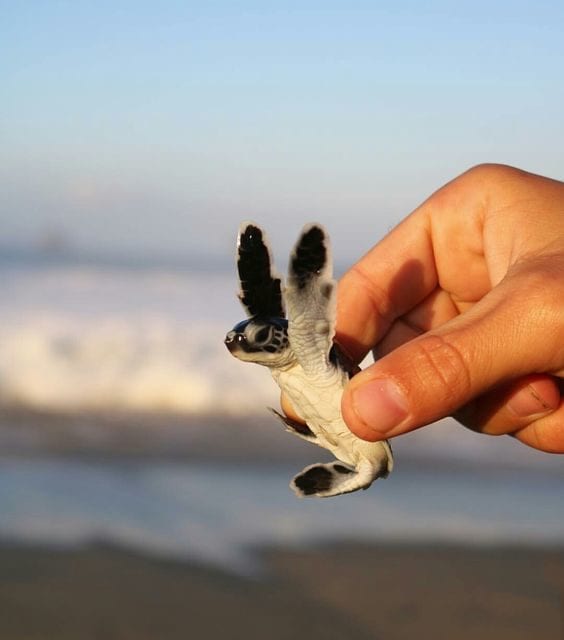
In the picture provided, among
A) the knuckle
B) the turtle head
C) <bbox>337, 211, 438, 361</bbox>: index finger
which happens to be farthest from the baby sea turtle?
<bbox>337, 211, 438, 361</bbox>: index finger

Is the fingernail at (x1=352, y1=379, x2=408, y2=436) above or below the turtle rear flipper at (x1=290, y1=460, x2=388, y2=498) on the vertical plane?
above

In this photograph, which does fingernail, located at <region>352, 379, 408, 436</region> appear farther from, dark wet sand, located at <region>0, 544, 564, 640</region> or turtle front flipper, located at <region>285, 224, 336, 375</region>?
dark wet sand, located at <region>0, 544, 564, 640</region>

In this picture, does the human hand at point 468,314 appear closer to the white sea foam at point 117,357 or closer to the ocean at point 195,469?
the ocean at point 195,469

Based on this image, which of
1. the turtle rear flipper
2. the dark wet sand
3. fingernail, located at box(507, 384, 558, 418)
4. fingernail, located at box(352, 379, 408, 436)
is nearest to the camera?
fingernail, located at box(352, 379, 408, 436)

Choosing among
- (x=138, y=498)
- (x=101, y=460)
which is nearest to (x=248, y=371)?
(x=101, y=460)

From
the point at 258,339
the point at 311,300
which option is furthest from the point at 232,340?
the point at 311,300
